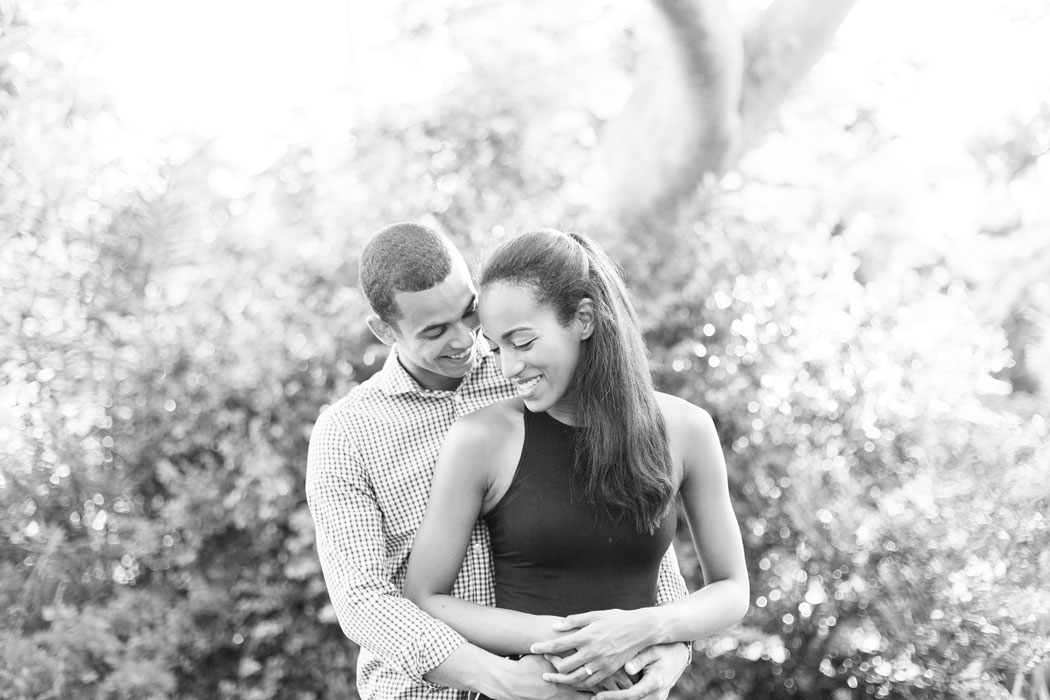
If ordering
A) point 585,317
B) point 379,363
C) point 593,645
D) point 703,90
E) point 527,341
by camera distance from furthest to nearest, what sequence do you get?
point 703,90 < point 379,363 < point 585,317 < point 527,341 < point 593,645

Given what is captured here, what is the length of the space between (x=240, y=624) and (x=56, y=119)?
2.44 meters

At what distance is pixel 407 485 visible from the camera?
242cm

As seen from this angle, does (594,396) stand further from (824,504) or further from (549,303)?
(824,504)

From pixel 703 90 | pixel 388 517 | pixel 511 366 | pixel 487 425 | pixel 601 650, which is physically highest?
pixel 703 90

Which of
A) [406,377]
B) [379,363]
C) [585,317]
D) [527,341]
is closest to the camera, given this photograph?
[527,341]

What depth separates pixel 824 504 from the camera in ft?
13.9

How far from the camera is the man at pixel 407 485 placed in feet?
7.17

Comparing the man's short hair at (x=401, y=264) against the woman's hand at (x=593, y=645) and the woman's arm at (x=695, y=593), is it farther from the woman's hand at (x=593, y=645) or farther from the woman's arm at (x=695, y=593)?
the woman's hand at (x=593, y=645)

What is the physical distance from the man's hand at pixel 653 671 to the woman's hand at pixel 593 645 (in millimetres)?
32

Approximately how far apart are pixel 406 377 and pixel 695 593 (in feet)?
2.71

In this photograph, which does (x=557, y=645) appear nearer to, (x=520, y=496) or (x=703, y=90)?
(x=520, y=496)

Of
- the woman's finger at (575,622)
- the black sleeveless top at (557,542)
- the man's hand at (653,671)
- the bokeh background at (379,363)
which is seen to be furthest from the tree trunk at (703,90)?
the woman's finger at (575,622)

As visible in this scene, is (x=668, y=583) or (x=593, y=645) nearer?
(x=593, y=645)

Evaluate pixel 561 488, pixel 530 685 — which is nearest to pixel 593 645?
pixel 530 685
